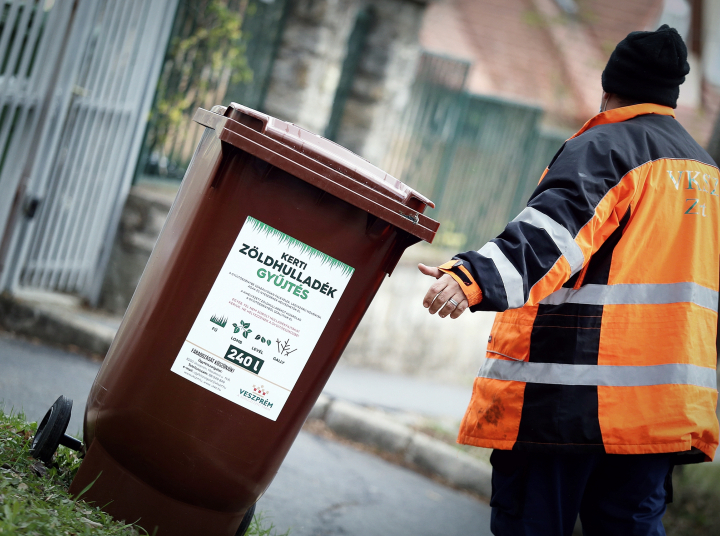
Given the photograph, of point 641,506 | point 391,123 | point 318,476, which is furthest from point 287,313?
point 391,123

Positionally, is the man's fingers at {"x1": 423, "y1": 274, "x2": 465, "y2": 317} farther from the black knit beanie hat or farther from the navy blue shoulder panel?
the black knit beanie hat

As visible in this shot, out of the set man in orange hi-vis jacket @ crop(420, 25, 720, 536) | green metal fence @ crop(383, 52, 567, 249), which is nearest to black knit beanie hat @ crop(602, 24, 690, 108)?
man in orange hi-vis jacket @ crop(420, 25, 720, 536)

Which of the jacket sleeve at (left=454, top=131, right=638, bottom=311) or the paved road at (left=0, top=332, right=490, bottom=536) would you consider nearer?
the jacket sleeve at (left=454, top=131, right=638, bottom=311)

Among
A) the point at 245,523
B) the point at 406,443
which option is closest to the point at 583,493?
the point at 245,523

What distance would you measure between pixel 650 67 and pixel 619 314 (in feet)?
2.76

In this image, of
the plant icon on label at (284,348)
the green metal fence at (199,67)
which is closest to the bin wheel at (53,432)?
the plant icon on label at (284,348)

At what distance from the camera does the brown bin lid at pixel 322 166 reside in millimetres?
2350

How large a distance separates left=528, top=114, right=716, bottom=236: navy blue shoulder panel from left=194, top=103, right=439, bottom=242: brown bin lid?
1.32ft

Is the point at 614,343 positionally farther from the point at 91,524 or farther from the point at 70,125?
the point at 70,125

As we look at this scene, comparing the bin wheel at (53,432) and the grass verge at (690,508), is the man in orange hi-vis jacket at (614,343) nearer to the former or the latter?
the bin wheel at (53,432)

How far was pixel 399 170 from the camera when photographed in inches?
303

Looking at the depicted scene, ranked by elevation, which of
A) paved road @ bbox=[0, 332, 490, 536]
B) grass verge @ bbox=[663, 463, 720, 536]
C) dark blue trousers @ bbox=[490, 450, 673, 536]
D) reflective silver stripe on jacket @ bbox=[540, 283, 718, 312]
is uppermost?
reflective silver stripe on jacket @ bbox=[540, 283, 718, 312]

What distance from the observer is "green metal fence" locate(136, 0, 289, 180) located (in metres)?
5.76

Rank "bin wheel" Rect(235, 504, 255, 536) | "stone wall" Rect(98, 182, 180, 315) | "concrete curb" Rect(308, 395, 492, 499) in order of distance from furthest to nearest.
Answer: "stone wall" Rect(98, 182, 180, 315)
"concrete curb" Rect(308, 395, 492, 499)
"bin wheel" Rect(235, 504, 255, 536)
